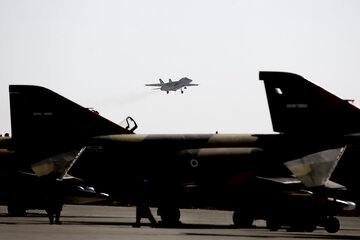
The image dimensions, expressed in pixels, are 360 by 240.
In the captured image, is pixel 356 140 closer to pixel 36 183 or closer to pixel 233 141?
pixel 233 141

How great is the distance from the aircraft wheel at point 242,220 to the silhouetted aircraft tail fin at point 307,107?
503cm

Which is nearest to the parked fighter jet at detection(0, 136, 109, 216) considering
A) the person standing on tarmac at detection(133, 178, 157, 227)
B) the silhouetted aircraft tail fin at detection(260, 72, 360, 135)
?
the person standing on tarmac at detection(133, 178, 157, 227)

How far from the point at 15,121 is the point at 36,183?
3.80 m

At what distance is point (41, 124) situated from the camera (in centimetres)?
2925

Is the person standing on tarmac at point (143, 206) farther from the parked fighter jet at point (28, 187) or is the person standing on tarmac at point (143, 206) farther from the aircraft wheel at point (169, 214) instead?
the parked fighter jet at point (28, 187)

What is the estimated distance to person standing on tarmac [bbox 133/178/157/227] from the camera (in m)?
26.4

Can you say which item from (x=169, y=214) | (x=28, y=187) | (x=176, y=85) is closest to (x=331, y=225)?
(x=169, y=214)

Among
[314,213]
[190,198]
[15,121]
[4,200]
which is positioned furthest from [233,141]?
[4,200]

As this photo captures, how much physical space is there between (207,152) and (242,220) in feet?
10.6

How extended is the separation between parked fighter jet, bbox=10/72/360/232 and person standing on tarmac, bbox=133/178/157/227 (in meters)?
0.22

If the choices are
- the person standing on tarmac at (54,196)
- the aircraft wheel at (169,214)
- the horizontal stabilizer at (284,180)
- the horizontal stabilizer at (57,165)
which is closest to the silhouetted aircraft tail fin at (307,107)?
the horizontal stabilizer at (284,180)

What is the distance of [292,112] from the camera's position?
2483cm

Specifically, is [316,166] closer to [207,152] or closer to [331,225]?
[331,225]

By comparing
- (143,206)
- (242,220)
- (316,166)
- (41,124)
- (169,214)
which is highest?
(41,124)
